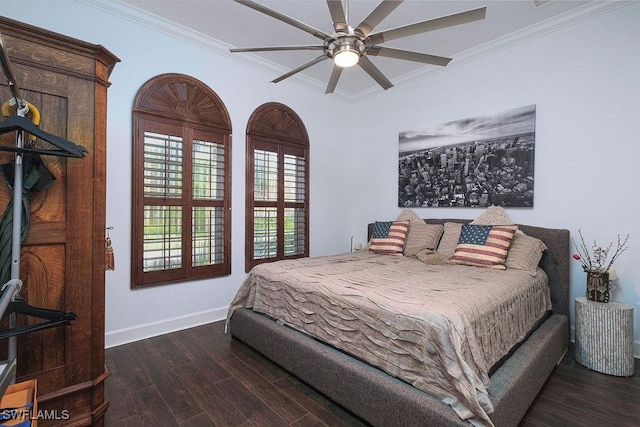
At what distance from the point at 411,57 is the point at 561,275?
248 cm

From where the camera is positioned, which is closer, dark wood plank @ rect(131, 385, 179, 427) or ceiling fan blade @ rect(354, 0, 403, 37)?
ceiling fan blade @ rect(354, 0, 403, 37)

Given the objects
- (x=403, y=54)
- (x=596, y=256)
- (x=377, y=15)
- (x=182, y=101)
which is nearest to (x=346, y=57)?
(x=377, y=15)

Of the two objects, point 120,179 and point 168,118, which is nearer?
point 120,179

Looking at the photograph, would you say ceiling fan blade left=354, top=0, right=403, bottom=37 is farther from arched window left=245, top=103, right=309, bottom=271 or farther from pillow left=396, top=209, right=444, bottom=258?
pillow left=396, top=209, right=444, bottom=258

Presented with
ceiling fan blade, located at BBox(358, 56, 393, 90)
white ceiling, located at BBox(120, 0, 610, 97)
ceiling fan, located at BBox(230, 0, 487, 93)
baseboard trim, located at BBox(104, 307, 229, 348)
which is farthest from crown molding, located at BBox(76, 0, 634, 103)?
baseboard trim, located at BBox(104, 307, 229, 348)

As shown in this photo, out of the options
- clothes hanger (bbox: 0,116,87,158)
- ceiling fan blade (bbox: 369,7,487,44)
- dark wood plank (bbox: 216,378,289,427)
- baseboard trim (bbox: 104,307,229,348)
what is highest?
ceiling fan blade (bbox: 369,7,487,44)

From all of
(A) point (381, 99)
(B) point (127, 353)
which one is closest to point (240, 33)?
(A) point (381, 99)

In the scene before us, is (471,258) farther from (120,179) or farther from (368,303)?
(120,179)

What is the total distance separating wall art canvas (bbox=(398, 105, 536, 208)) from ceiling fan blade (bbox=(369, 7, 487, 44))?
1.94m

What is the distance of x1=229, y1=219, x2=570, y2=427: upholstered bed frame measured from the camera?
Result: 149 cm

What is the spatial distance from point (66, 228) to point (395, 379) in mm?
1886

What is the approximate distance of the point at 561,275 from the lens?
281cm

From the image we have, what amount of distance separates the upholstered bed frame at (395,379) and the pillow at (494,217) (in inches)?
18.6

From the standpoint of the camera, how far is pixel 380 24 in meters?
3.02
